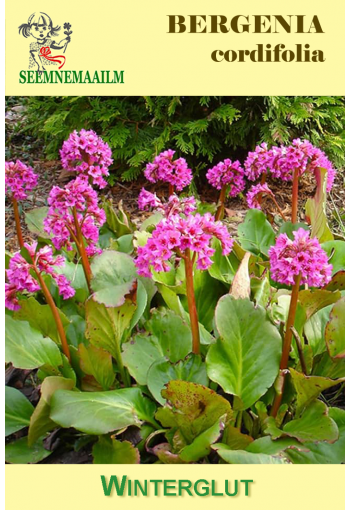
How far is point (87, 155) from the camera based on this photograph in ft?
7.75

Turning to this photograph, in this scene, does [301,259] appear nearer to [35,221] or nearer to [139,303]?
[139,303]

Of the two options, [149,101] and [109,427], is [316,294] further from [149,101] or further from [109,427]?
[149,101]

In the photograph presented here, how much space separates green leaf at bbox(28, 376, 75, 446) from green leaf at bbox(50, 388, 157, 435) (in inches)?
1.2

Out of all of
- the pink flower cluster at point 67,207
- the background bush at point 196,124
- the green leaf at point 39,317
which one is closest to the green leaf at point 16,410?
the green leaf at point 39,317

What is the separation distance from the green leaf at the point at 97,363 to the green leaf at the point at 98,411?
0.12 m

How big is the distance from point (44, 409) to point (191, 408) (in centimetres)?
48

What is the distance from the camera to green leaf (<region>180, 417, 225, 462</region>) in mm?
1523

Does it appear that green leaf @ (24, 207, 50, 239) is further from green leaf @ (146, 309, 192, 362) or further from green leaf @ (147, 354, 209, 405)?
green leaf @ (147, 354, 209, 405)

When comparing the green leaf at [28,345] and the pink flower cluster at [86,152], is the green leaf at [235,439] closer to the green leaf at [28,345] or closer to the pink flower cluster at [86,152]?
the green leaf at [28,345]

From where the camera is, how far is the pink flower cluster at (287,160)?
7.84 feet

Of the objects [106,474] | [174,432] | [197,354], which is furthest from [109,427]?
[197,354]

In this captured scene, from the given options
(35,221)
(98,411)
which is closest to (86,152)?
(35,221)

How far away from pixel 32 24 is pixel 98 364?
1372 millimetres

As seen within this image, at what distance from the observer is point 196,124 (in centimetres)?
407
